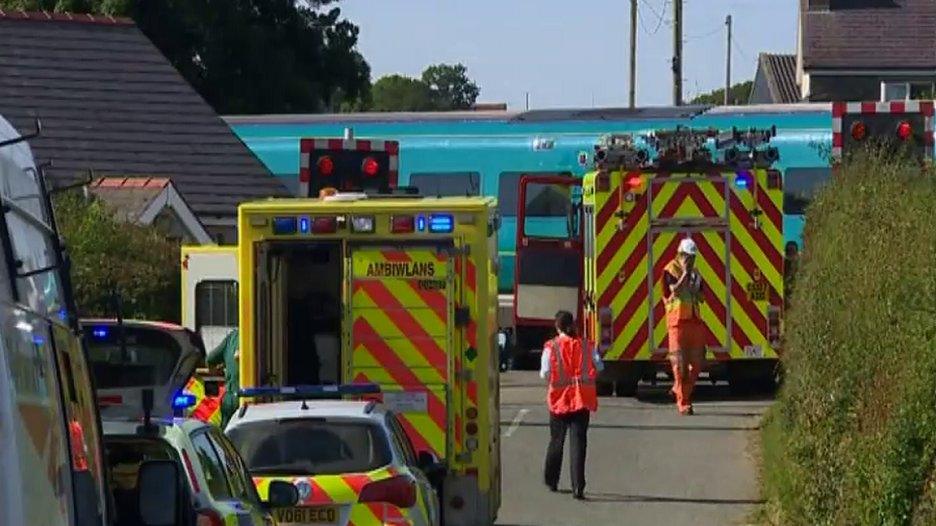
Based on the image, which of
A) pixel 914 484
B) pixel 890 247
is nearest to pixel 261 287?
pixel 890 247

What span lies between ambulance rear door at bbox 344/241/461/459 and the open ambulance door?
1082cm

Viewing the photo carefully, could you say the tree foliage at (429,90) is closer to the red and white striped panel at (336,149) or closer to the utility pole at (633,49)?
the utility pole at (633,49)

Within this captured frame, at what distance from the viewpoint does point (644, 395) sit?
909 inches

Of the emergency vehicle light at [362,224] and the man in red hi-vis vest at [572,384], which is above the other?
the emergency vehicle light at [362,224]

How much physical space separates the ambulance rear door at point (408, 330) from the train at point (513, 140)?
15.1 meters

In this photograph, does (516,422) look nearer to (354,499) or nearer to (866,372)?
(354,499)

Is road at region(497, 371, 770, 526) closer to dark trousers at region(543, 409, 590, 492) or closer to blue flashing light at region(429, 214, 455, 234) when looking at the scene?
dark trousers at region(543, 409, 590, 492)

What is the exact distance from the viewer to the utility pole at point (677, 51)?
46.6 metres

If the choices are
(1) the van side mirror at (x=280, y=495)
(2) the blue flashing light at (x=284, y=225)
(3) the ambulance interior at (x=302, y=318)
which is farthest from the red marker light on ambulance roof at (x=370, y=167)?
(1) the van side mirror at (x=280, y=495)

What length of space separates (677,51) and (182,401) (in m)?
34.2

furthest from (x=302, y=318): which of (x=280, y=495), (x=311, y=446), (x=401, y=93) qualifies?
(x=401, y=93)

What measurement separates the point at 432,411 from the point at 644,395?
9.38m

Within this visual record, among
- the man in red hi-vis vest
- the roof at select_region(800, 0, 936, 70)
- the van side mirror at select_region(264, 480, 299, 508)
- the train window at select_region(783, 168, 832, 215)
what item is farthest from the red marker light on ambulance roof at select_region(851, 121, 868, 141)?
the roof at select_region(800, 0, 936, 70)

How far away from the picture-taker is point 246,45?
157 ft
